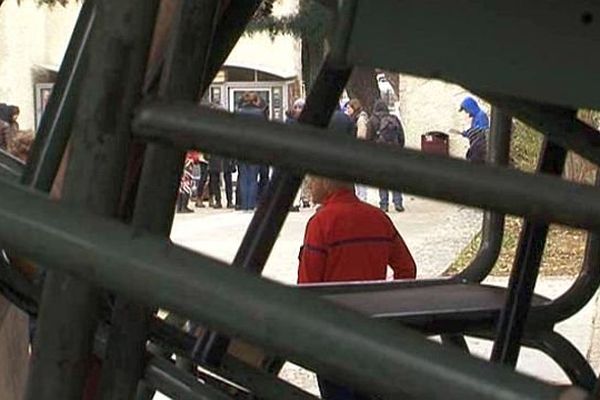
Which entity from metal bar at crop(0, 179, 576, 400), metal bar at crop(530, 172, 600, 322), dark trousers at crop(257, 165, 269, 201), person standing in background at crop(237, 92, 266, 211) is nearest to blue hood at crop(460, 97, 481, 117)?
person standing in background at crop(237, 92, 266, 211)

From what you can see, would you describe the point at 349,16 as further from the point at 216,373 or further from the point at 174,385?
the point at 216,373

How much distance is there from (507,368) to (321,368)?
0.45 ft

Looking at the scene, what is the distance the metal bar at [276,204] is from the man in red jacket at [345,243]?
2642 mm

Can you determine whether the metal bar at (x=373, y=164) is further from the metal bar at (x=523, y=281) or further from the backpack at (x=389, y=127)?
the backpack at (x=389, y=127)

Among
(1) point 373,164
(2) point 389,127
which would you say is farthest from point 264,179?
(1) point 373,164

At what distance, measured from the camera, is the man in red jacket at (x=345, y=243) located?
16.6ft

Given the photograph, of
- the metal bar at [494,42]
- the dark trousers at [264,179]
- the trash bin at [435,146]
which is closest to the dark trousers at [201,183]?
the dark trousers at [264,179]

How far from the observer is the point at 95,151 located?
1.25m

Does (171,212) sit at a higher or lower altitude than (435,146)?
higher

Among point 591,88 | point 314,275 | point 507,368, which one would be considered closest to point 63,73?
point 591,88

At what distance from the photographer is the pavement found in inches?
356

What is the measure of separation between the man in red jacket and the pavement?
5.36 ft

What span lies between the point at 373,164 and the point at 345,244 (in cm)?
393

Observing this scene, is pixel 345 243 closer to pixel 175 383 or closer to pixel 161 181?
pixel 175 383
